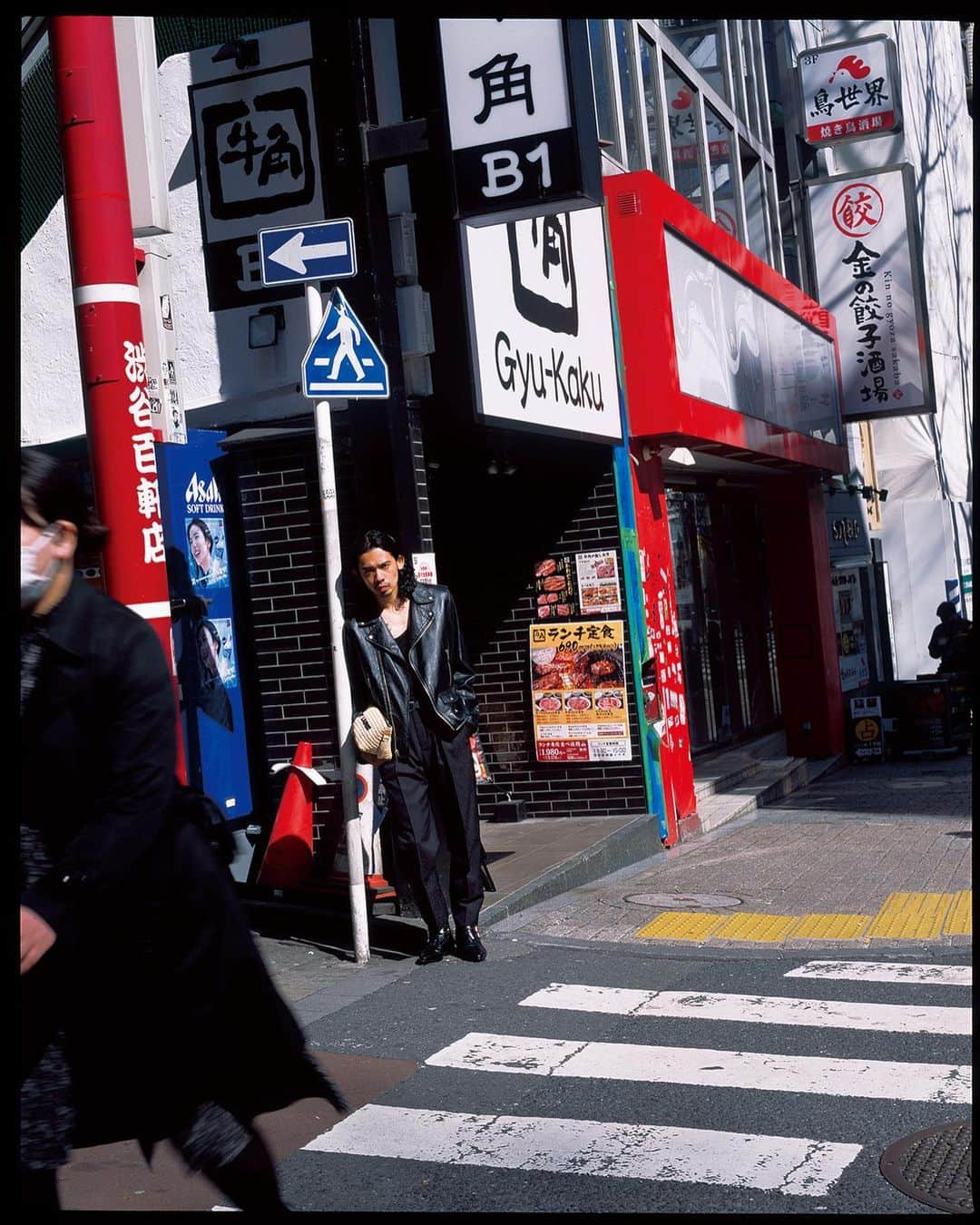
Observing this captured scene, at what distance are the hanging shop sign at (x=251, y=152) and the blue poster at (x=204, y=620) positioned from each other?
4.20 ft

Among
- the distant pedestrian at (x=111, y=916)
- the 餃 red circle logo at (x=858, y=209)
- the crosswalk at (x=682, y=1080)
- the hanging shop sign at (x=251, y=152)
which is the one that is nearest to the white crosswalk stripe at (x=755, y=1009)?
the crosswalk at (x=682, y=1080)

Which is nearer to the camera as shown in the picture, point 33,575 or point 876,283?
point 33,575

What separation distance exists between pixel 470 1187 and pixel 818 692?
13079mm

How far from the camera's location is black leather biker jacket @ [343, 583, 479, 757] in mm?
6875

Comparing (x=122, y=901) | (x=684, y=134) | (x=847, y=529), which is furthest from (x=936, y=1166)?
(x=847, y=529)

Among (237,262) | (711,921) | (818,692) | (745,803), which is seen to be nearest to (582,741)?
(745,803)

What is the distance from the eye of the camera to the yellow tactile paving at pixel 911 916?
7.23 m

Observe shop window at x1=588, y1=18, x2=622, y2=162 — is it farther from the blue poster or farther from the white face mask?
the white face mask

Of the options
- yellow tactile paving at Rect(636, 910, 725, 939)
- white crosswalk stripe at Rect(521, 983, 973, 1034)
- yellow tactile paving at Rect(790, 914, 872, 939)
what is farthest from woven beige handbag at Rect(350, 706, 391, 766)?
yellow tactile paving at Rect(790, 914, 872, 939)

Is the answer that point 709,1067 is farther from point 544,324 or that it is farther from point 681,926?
point 544,324

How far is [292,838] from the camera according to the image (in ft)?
27.4

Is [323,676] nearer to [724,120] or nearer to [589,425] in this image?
[589,425]

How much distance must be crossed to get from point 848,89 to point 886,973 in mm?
13747

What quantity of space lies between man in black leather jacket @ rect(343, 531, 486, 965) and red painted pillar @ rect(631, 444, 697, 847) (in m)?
4.22
